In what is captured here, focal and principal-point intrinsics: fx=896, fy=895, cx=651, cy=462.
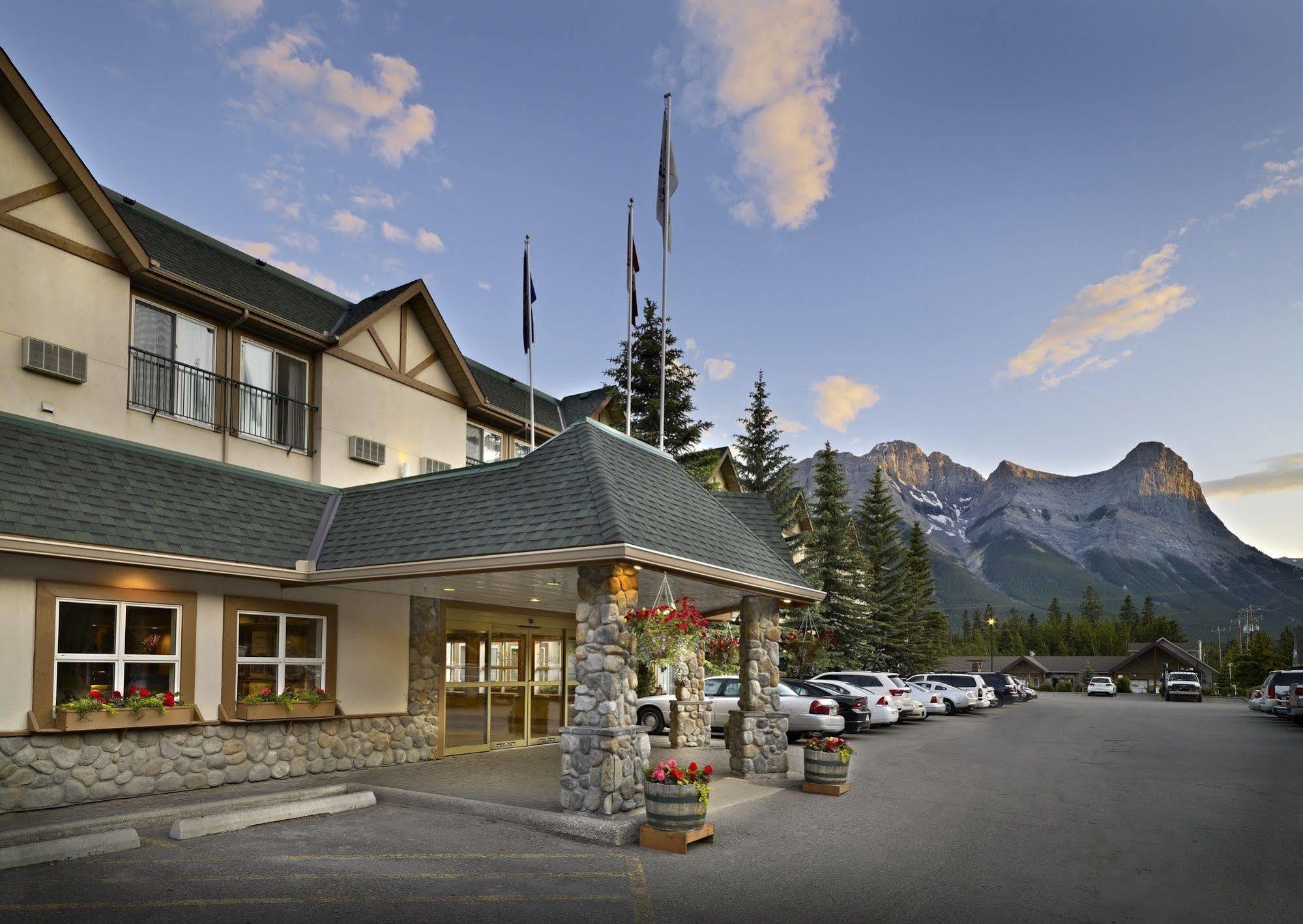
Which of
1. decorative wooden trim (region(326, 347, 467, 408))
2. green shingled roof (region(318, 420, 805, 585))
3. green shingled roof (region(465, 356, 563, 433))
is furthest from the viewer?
green shingled roof (region(465, 356, 563, 433))

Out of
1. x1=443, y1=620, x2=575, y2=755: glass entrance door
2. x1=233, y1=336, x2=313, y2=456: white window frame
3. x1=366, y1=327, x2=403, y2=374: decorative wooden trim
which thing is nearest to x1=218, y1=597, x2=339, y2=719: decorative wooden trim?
x1=443, y1=620, x2=575, y2=755: glass entrance door

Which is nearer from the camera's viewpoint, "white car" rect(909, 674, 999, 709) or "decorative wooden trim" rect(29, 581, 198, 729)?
"decorative wooden trim" rect(29, 581, 198, 729)

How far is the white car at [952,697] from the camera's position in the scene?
33.9 m

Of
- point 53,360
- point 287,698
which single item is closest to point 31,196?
point 53,360

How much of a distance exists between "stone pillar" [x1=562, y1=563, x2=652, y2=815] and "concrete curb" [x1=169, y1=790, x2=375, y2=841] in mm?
2963

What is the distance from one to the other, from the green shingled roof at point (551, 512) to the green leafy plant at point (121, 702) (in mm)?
2663

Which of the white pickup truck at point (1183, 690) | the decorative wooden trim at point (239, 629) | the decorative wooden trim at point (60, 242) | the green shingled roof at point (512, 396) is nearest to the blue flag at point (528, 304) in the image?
the green shingled roof at point (512, 396)

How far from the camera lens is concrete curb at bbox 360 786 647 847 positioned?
9984 millimetres

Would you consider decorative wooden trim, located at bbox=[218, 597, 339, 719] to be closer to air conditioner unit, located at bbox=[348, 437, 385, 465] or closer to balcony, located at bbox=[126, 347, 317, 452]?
balcony, located at bbox=[126, 347, 317, 452]

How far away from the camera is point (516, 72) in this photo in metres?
19.8

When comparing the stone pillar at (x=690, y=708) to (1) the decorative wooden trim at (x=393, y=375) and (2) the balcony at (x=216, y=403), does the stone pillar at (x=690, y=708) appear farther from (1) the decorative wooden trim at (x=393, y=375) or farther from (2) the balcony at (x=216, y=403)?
(2) the balcony at (x=216, y=403)

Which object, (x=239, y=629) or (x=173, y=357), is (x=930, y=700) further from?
(x=173, y=357)

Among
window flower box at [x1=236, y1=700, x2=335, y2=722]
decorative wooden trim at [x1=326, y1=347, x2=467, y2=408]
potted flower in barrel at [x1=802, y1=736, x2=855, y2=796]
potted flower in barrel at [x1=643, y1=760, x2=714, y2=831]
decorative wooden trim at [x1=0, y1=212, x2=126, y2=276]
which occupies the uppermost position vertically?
decorative wooden trim at [x1=0, y1=212, x2=126, y2=276]

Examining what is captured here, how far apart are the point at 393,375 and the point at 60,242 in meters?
6.33
